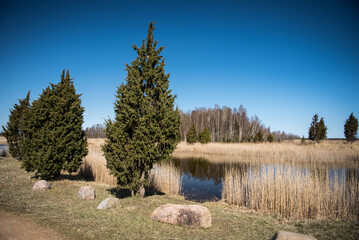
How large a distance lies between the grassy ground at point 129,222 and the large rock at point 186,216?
159mm

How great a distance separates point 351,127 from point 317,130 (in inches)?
212

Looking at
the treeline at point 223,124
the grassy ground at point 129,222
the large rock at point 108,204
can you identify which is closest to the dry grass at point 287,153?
the grassy ground at point 129,222

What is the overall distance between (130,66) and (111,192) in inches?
201

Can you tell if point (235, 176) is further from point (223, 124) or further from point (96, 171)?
point (223, 124)

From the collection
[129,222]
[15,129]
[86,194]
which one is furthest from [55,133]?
[15,129]

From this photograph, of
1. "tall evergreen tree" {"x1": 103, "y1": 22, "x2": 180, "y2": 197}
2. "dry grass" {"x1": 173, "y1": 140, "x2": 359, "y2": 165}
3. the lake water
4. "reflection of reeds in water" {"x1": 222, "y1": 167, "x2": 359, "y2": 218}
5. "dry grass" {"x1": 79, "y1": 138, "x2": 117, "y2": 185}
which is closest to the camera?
"tall evergreen tree" {"x1": 103, "y1": 22, "x2": 180, "y2": 197}

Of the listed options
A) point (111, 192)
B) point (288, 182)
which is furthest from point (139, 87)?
point (288, 182)

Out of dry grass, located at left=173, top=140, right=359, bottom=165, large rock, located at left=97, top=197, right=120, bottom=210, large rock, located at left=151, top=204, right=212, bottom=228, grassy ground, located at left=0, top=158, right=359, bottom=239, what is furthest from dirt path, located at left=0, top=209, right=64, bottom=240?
dry grass, located at left=173, top=140, right=359, bottom=165

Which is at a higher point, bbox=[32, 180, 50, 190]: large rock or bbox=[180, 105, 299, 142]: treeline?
bbox=[180, 105, 299, 142]: treeline

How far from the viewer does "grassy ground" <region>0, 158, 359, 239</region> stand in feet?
15.8

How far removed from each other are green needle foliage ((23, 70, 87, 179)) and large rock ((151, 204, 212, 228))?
232 inches

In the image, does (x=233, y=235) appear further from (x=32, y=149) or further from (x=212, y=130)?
(x=212, y=130)

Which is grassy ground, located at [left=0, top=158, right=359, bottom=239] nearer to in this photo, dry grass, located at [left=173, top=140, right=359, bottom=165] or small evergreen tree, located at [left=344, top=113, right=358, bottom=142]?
dry grass, located at [left=173, top=140, right=359, bottom=165]

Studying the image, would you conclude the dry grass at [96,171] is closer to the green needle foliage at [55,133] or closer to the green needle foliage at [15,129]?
the green needle foliage at [55,133]
